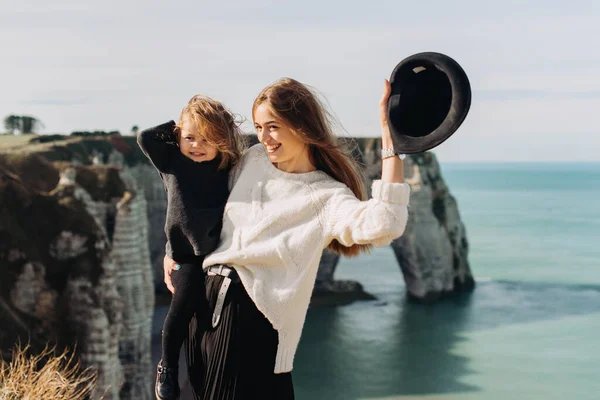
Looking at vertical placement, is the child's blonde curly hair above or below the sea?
above

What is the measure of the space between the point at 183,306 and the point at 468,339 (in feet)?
127

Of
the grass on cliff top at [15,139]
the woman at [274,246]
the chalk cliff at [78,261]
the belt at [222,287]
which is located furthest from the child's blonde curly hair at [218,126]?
the grass on cliff top at [15,139]

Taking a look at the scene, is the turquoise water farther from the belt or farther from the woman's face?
the woman's face

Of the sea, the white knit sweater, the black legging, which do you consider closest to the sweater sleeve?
the white knit sweater

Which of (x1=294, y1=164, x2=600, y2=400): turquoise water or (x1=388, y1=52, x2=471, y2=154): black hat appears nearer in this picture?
(x1=388, y1=52, x2=471, y2=154): black hat

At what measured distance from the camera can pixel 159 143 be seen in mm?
3834

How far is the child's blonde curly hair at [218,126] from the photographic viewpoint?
369cm

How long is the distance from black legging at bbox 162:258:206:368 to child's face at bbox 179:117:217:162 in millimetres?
468

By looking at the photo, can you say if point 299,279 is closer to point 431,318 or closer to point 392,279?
point 431,318

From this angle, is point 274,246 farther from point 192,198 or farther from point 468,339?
point 468,339

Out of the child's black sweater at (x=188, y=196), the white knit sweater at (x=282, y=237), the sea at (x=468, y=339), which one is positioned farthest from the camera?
the sea at (x=468, y=339)

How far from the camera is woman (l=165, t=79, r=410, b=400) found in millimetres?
3479

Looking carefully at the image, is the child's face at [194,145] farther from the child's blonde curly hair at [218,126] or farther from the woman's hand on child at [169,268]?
the woman's hand on child at [169,268]

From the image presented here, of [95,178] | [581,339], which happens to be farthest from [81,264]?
[581,339]
